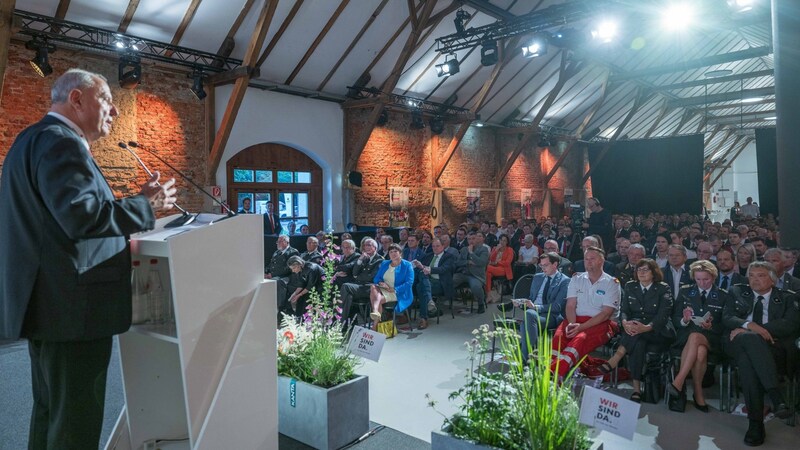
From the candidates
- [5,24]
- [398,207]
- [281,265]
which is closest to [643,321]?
[281,265]

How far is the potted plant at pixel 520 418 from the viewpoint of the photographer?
1.94 meters

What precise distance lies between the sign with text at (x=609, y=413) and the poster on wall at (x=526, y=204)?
1571 centimetres

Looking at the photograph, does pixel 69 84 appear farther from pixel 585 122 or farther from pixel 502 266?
pixel 585 122

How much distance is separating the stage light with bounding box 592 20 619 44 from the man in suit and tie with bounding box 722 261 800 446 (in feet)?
21.5

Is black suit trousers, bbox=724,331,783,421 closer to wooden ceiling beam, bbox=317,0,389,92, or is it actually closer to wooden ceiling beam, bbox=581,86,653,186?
wooden ceiling beam, bbox=317,0,389,92

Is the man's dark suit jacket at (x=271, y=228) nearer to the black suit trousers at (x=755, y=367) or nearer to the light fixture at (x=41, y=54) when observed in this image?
the light fixture at (x=41, y=54)

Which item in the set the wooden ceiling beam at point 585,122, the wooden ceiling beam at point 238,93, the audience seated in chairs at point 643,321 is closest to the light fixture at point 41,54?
the wooden ceiling beam at point 238,93

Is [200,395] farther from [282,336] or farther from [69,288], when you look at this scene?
[282,336]

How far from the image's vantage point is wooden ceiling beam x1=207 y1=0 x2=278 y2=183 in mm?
8086

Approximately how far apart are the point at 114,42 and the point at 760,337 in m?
8.69

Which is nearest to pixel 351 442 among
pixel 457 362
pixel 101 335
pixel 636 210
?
pixel 101 335

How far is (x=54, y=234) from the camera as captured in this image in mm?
1552

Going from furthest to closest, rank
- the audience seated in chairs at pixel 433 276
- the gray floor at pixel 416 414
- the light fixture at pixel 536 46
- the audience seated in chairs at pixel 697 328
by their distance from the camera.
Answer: the light fixture at pixel 536 46 → the audience seated in chairs at pixel 433 276 → the audience seated in chairs at pixel 697 328 → the gray floor at pixel 416 414

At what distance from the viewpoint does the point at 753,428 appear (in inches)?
124
